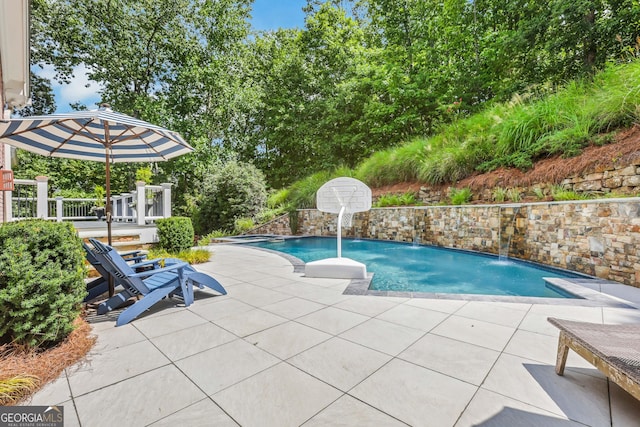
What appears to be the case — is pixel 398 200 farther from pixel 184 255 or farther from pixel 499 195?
pixel 184 255

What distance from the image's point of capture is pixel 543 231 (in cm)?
619

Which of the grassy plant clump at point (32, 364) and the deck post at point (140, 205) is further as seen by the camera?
the deck post at point (140, 205)

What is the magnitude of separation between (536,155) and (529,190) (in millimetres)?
1030

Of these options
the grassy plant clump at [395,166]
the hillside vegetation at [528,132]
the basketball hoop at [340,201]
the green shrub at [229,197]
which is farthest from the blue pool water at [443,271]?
the green shrub at [229,197]

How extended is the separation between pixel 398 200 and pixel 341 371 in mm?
9046

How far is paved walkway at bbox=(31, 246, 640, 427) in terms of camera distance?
1718mm

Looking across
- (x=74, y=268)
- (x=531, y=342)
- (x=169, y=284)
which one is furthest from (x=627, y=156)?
(x=74, y=268)

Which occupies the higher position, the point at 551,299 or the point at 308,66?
the point at 308,66

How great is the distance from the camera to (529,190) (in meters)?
7.19

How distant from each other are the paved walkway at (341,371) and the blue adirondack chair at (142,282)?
18 cm

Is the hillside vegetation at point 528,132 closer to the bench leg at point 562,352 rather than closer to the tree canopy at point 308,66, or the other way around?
the tree canopy at point 308,66

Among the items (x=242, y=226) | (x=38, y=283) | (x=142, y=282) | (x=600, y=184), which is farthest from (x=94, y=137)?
(x=242, y=226)

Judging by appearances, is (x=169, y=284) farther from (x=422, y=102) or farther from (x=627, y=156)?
(x=422, y=102)

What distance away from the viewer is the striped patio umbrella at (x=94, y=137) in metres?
3.60
